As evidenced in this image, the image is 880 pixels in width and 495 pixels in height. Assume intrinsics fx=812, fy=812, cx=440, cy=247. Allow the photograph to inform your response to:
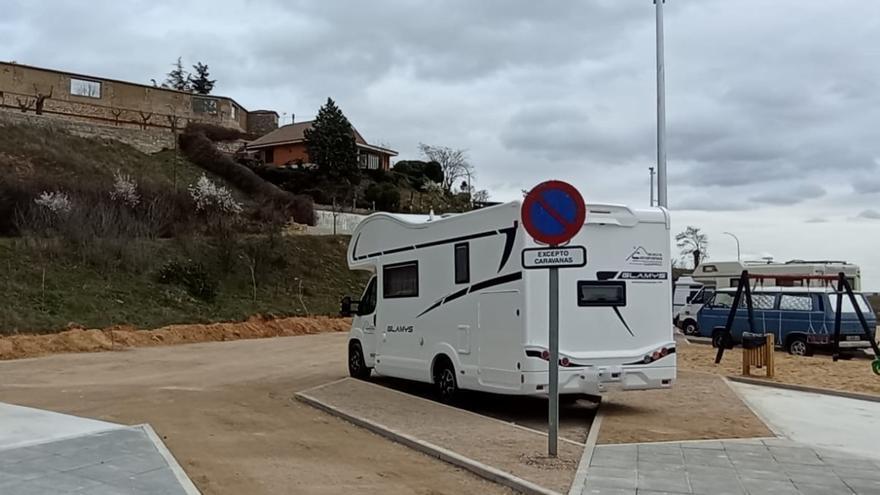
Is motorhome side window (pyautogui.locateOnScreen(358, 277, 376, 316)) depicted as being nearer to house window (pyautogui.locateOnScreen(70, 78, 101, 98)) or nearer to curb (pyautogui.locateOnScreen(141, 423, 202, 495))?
curb (pyautogui.locateOnScreen(141, 423, 202, 495))

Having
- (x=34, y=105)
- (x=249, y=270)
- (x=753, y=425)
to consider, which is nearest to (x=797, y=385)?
(x=753, y=425)

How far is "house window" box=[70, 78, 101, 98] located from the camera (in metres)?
59.0

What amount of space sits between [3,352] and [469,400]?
1625cm

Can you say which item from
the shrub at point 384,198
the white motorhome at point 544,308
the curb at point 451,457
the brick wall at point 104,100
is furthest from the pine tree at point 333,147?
the curb at point 451,457

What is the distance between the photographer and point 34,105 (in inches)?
2190

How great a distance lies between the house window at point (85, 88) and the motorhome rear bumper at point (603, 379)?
2261 inches

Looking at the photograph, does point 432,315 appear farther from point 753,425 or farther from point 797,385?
point 797,385

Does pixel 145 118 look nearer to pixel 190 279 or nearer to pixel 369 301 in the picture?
pixel 190 279

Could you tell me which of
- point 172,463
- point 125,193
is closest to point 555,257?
point 172,463

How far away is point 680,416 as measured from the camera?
36.5ft

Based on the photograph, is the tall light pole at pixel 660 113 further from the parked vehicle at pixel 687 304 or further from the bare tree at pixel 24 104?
the bare tree at pixel 24 104

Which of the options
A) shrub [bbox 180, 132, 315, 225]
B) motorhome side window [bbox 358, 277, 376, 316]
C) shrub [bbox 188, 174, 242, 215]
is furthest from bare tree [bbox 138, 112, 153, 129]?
motorhome side window [bbox 358, 277, 376, 316]

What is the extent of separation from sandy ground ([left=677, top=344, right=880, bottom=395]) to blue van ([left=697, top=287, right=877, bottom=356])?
0.48 m

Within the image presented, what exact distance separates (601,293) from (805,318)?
13360 millimetres
